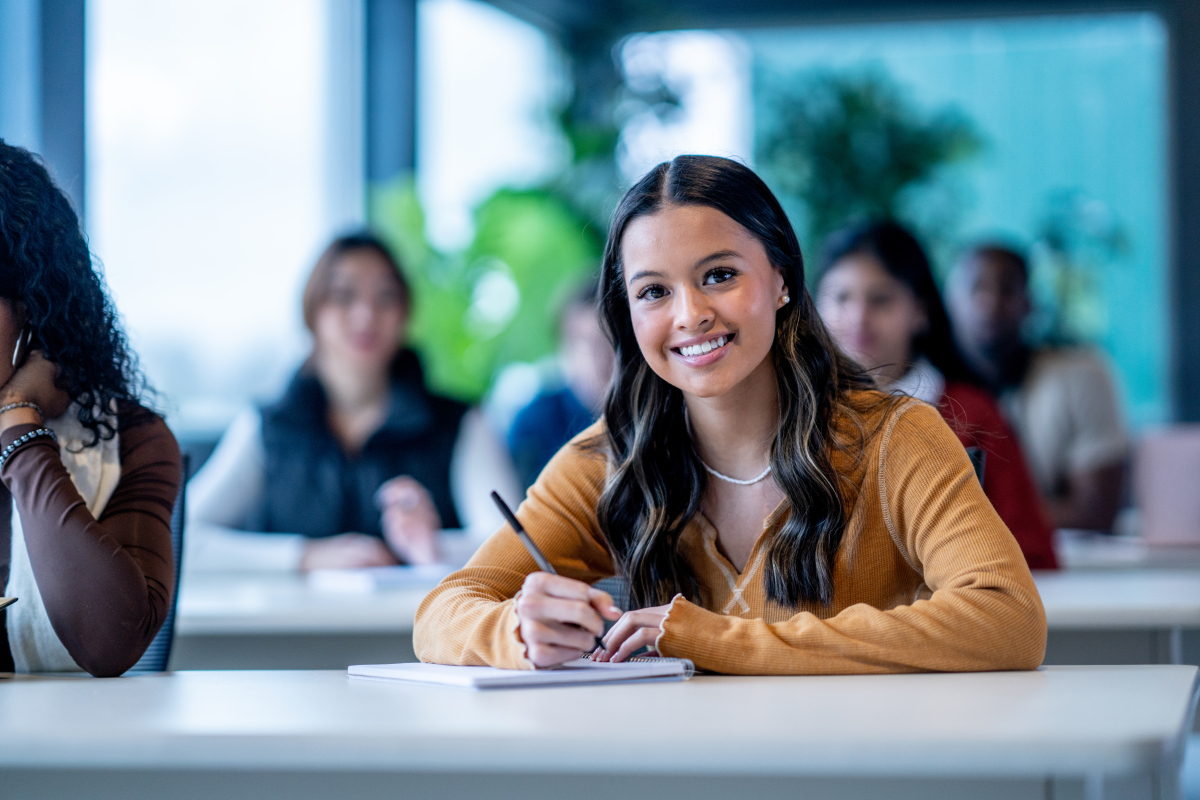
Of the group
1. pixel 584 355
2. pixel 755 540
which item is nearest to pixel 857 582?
pixel 755 540

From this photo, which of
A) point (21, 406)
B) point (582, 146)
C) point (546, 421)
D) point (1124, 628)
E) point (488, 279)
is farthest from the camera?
point (582, 146)

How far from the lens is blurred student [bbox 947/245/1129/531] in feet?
14.0

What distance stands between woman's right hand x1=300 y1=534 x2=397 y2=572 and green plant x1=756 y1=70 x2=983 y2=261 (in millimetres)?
3874

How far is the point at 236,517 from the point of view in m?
3.30

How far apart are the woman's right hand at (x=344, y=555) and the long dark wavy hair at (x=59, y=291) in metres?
1.30

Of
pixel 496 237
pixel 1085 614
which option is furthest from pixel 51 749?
pixel 496 237

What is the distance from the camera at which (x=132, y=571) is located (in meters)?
1.53

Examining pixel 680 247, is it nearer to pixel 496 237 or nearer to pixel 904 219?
pixel 496 237

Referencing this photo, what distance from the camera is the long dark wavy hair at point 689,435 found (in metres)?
1.65

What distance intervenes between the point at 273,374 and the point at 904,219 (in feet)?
11.0

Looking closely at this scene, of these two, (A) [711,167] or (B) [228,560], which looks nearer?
(A) [711,167]

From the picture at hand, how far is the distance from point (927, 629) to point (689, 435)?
0.55 meters

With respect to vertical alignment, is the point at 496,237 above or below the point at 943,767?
above

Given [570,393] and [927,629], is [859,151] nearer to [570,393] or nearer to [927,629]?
[570,393]
